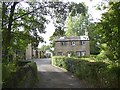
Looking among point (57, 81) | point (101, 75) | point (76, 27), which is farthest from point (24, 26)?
point (76, 27)

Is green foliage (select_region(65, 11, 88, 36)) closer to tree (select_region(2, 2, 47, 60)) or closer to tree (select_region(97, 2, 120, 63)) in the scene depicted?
tree (select_region(2, 2, 47, 60))

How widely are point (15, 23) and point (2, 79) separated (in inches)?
327

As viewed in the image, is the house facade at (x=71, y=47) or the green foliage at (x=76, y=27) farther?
the green foliage at (x=76, y=27)

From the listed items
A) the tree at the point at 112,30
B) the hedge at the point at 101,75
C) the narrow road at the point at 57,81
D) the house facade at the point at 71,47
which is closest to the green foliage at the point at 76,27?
the house facade at the point at 71,47

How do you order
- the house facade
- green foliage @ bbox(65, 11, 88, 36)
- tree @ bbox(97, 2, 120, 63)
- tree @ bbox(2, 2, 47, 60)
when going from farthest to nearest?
green foliage @ bbox(65, 11, 88, 36) → the house facade → tree @ bbox(2, 2, 47, 60) → tree @ bbox(97, 2, 120, 63)

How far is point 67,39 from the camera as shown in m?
51.8

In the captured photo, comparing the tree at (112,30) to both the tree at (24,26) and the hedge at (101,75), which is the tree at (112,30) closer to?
the hedge at (101,75)

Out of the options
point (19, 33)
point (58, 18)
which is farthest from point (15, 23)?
point (58, 18)

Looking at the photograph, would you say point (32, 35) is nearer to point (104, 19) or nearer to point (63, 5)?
point (63, 5)

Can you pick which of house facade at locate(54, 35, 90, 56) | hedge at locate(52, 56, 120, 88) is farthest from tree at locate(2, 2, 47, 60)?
house facade at locate(54, 35, 90, 56)

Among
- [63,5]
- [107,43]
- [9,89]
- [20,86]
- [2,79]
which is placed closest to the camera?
[2,79]

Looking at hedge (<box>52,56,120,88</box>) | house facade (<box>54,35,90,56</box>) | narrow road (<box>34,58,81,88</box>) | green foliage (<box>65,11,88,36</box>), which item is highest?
green foliage (<box>65,11,88,36</box>)

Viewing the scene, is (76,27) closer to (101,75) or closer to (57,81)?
(57,81)

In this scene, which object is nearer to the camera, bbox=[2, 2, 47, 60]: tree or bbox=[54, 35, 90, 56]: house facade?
bbox=[2, 2, 47, 60]: tree
